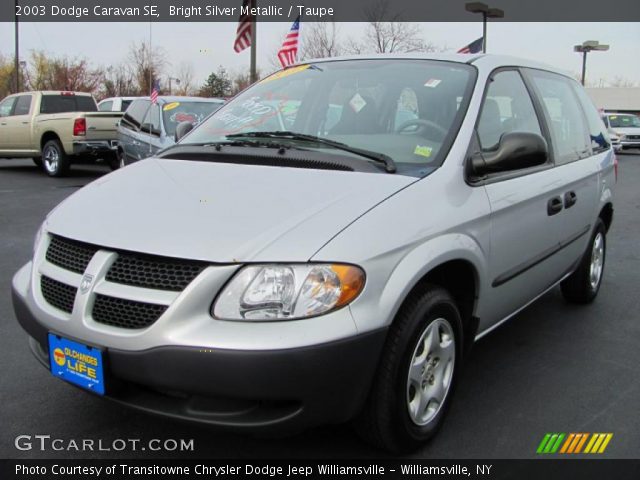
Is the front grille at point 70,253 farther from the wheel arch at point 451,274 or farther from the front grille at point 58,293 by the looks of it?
the wheel arch at point 451,274

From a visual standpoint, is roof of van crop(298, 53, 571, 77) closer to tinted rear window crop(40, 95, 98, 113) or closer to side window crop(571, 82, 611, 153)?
side window crop(571, 82, 611, 153)

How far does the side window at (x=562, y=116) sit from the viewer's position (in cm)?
385

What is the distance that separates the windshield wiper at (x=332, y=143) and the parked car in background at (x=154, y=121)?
608 centimetres

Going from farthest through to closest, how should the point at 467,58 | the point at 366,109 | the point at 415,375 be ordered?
the point at 467,58, the point at 366,109, the point at 415,375

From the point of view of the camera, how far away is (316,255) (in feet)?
7.04

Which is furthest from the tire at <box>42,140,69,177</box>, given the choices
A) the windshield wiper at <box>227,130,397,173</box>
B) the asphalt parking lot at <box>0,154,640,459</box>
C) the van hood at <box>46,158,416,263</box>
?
the van hood at <box>46,158,416,263</box>

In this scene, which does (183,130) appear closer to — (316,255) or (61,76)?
(316,255)

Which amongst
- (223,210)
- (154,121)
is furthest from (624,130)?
(223,210)

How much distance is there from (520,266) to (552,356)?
88cm

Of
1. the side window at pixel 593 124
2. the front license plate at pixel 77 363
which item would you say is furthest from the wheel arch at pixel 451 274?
the side window at pixel 593 124

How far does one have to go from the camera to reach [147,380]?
7.04 ft

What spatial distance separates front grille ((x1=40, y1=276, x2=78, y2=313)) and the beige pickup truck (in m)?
10.9

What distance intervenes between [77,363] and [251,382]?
730mm

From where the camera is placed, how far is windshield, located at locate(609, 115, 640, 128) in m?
A: 25.2
